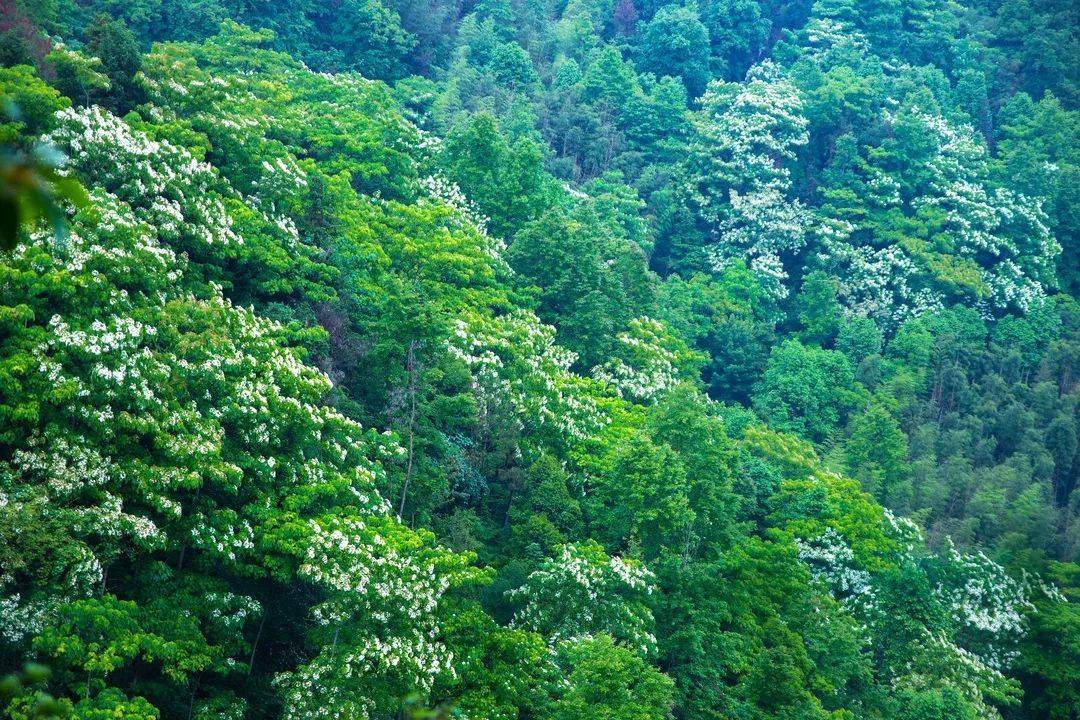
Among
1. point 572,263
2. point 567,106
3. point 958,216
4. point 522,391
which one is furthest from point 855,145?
point 522,391

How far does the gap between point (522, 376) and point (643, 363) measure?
7.89 metres

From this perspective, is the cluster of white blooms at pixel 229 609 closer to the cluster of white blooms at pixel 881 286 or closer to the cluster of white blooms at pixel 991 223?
the cluster of white blooms at pixel 881 286

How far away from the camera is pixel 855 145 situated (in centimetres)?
6012

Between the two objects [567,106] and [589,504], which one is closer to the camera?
[589,504]

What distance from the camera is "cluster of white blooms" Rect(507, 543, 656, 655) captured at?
2370 centimetres

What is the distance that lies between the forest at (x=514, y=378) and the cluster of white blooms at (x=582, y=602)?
126 mm

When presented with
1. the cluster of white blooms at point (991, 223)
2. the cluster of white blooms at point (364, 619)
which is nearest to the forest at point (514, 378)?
the cluster of white blooms at point (364, 619)

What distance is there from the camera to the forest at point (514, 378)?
18344 mm

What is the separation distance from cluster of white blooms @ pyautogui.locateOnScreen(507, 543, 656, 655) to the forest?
0.13 meters

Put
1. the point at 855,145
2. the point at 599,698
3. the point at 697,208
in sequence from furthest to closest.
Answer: the point at 855,145, the point at 697,208, the point at 599,698

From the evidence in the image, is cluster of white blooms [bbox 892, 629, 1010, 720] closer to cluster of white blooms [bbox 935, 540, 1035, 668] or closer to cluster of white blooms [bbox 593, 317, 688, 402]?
cluster of white blooms [bbox 935, 540, 1035, 668]

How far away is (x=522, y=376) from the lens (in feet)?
99.7

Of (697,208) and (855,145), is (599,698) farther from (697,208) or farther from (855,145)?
(855,145)

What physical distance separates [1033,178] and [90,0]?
164 ft
